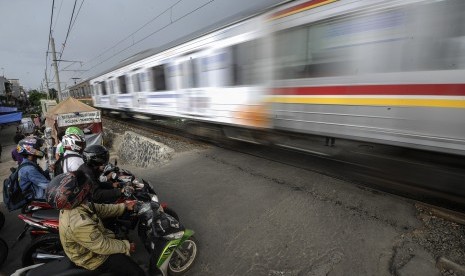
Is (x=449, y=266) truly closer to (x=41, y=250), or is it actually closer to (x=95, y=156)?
(x=95, y=156)

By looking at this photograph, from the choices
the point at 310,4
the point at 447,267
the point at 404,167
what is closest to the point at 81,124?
the point at 310,4

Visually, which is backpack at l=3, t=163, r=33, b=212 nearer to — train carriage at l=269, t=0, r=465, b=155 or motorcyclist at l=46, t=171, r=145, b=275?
motorcyclist at l=46, t=171, r=145, b=275

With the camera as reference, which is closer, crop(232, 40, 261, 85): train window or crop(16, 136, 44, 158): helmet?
crop(16, 136, 44, 158): helmet

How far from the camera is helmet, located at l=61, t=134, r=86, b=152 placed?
3979 millimetres

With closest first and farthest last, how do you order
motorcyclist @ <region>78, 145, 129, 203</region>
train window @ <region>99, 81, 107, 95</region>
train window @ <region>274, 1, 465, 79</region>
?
train window @ <region>274, 1, 465, 79</region> < motorcyclist @ <region>78, 145, 129, 203</region> < train window @ <region>99, 81, 107, 95</region>

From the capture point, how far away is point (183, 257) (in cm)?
330

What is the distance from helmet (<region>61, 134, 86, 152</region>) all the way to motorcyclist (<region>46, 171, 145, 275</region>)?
5.13ft

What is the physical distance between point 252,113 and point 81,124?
739 centimetres

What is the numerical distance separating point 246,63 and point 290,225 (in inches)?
163

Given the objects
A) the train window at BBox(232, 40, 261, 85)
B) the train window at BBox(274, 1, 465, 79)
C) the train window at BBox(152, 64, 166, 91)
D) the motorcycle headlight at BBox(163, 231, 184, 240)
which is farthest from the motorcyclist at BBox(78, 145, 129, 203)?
the train window at BBox(152, 64, 166, 91)

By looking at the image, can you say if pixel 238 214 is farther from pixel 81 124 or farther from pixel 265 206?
pixel 81 124

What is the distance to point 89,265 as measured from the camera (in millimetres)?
2600

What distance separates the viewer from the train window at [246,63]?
6.27m

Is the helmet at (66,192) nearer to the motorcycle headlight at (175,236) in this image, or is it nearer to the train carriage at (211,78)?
the motorcycle headlight at (175,236)
